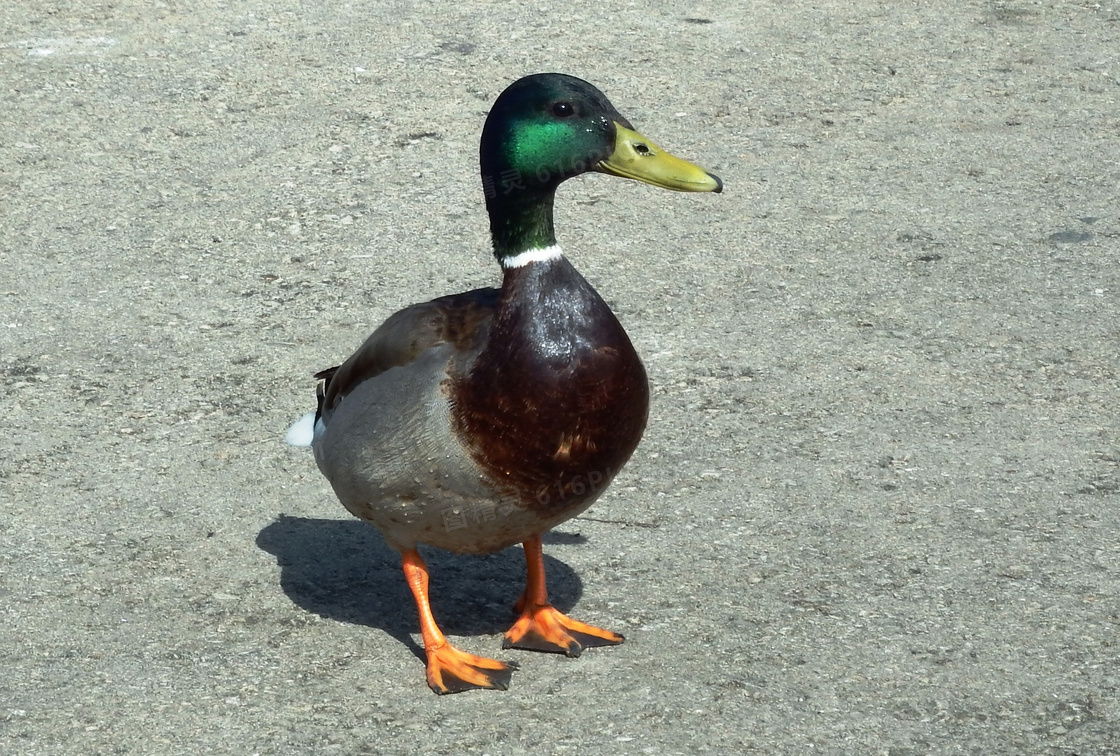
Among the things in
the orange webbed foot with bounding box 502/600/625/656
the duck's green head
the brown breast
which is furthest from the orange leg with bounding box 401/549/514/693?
the duck's green head

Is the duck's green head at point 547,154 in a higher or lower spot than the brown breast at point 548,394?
higher

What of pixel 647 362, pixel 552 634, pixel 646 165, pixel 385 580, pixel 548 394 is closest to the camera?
pixel 548 394

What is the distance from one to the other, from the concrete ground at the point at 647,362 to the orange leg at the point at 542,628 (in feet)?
0.20

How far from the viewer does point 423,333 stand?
4.11 meters

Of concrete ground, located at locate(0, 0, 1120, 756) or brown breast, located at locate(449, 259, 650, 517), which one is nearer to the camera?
brown breast, located at locate(449, 259, 650, 517)

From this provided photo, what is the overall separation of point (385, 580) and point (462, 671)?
2.34 feet

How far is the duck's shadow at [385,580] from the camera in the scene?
179 inches

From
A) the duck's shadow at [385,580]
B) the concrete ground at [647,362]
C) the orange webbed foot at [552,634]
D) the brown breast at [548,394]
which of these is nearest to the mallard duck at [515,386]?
the brown breast at [548,394]

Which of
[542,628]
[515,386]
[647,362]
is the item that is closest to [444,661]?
[542,628]

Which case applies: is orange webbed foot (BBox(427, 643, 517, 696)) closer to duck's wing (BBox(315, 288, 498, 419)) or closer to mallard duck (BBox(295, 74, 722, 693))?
mallard duck (BBox(295, 74, 722, 693))

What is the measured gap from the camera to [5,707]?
13.1ft

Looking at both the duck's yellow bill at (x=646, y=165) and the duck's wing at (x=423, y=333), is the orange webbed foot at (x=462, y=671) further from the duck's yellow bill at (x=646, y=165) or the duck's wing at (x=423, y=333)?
the duck's yellow bill at (x=646, y=165)

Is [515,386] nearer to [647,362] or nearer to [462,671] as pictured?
[462,671]

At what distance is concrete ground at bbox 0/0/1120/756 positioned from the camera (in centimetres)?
407
